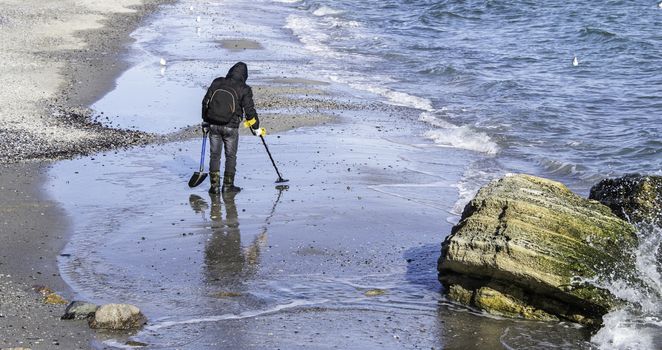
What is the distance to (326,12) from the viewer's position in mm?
44938

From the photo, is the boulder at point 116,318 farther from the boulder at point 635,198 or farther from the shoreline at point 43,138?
the boulder at point 635,198

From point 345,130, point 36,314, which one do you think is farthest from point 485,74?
point 36,314

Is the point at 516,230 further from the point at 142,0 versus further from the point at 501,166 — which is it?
the point at 142,0

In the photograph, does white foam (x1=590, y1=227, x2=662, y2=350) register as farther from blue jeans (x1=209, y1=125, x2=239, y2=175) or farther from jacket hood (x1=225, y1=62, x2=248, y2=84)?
jacket hood (x1=225, y1=62, x2=248, y2=84)

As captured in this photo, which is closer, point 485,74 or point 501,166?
point 501,166

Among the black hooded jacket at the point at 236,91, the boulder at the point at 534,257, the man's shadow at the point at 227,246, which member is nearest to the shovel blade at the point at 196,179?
the man's shadow at the point at 227,246

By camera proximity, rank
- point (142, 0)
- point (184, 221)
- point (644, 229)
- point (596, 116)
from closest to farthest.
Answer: point (644, 229)
point (184, 221)
point (596, 116)
point (142, 0)

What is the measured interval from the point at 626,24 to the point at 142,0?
23.7m

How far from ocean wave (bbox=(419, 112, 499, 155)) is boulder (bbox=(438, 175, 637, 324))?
291 inches

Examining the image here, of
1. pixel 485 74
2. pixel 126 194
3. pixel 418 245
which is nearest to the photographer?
pixel 418 245

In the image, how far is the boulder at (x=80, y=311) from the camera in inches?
328

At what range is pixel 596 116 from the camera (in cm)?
2052

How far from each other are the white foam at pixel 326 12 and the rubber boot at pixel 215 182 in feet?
105

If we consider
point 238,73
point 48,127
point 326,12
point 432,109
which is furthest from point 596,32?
point 238,73
